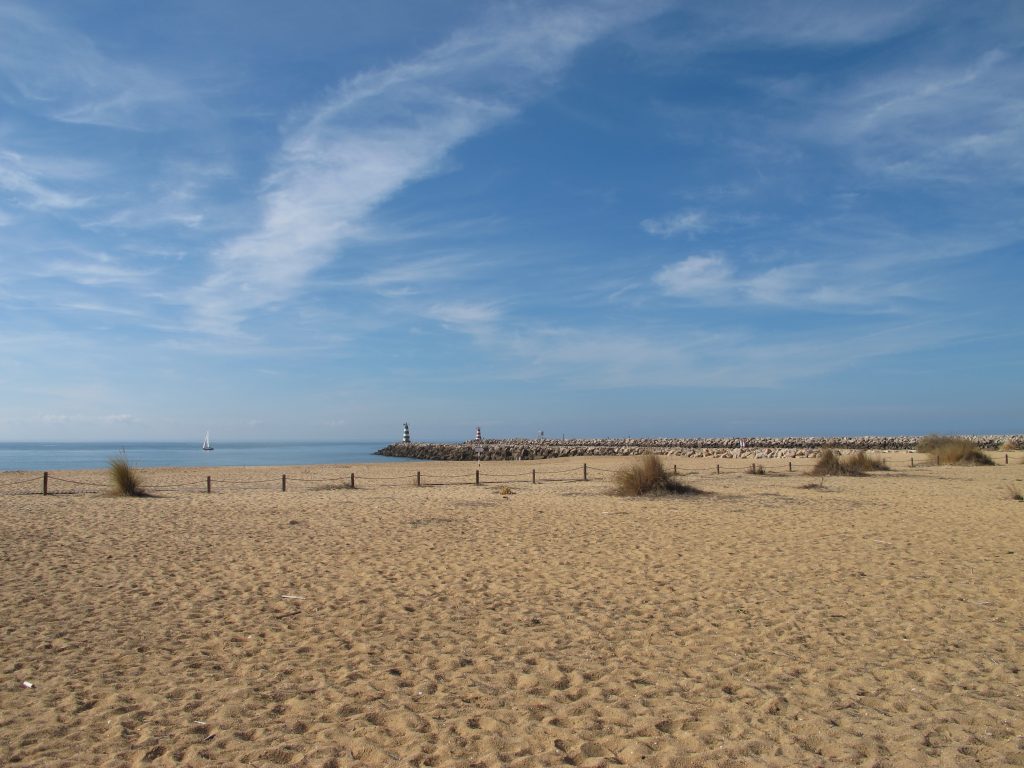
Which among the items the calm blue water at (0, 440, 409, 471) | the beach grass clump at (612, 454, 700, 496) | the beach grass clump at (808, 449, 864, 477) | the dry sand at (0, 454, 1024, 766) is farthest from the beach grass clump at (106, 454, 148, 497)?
the beach grass clump at (808, 449, 864, 477)

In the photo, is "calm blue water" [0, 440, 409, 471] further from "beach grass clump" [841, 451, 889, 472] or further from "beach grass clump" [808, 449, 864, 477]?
"beach grass clump" [841, 451, 889, 472]

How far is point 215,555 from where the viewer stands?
10.2 meters

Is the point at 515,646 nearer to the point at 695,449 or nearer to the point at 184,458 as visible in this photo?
the point at 695,449

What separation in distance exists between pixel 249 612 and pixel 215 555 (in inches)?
139

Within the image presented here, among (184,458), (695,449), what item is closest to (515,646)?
(695,449)

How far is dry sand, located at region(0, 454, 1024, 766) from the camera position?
425 cm

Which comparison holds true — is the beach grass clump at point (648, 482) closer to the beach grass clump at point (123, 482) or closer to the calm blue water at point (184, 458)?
the beach grass clump at point (123, 482)

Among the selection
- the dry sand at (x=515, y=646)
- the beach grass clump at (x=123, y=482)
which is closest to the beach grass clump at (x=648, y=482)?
the dry sand at (x=515, y=646)

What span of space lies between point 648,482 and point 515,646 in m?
12.7

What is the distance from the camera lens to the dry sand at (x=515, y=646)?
425 centimetres

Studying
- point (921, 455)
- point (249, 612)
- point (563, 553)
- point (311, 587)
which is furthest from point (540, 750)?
point (921, 455)

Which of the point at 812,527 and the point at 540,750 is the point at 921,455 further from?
the point at 540,750

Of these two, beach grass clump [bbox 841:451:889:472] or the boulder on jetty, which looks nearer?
beach grass clump [bbox 841:451:889:472]

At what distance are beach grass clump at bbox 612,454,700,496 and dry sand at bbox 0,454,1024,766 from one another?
547 cm
